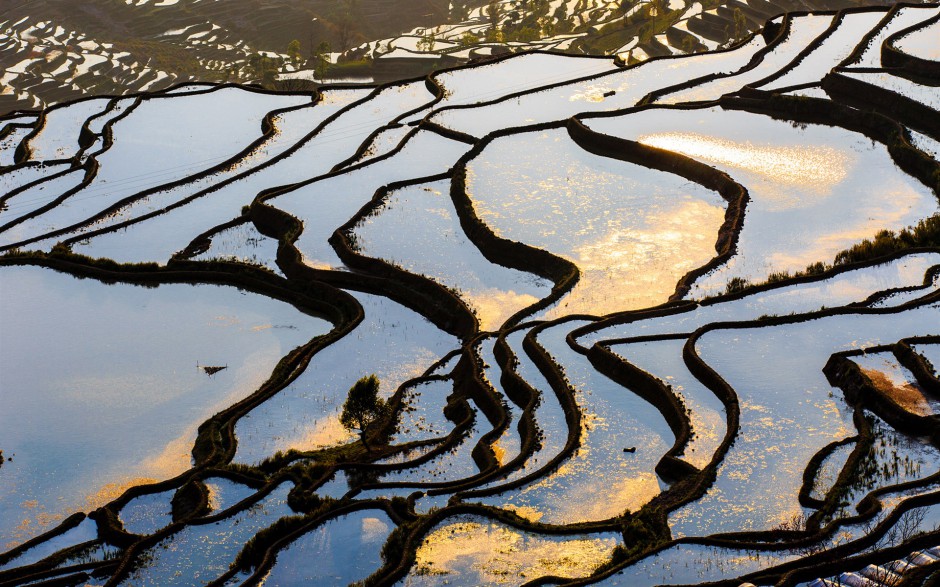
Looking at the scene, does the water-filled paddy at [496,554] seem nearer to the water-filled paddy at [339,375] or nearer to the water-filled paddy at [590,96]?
the water-filled paddy at [339,375]

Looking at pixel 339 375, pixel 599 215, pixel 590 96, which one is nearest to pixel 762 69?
pixel 590 96

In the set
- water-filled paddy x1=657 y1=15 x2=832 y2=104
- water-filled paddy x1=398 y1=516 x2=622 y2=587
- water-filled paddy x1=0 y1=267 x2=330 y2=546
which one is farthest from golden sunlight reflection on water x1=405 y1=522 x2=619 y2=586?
water-filled paddy x1=657 y1=15 x2=832 y2=104

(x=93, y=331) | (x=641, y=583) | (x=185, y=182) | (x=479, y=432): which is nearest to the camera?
(x=641, y=583)

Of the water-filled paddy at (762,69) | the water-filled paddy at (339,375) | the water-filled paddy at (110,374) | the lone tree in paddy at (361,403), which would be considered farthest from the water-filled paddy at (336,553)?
the water-filled paddy at (762,69)

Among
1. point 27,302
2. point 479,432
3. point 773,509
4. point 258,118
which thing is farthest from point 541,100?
point 773,509

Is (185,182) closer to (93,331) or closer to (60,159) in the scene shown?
(60,159)

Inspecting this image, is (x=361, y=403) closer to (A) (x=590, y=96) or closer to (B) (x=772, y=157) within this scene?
(B) (x=772, y=157)

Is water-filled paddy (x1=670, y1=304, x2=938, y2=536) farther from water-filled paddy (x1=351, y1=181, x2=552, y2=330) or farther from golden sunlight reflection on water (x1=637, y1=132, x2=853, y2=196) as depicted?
golden sunlight reflection on water (x1=637, y1=132, x2=853, y2=196)

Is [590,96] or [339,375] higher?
[590,96]
